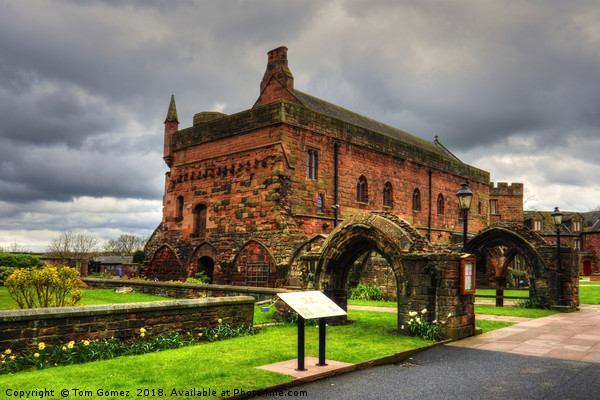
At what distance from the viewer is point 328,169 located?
83.0 ft

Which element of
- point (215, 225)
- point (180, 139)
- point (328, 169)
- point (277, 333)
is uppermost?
point (180, 139)

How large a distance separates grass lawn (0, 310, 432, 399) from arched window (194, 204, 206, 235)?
16649 millimetres

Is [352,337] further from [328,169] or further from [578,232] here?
[578,232]

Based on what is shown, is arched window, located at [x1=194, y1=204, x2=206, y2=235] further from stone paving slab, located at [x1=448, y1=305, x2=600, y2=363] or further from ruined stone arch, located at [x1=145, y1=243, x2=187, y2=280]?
stone paving slab, located at [x1=448, y1=305, x2=600, y2=363]

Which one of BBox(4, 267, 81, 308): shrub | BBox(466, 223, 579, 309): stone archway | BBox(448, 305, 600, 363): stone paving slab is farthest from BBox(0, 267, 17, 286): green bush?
BBox(466, 223, 579, 309): stone archway

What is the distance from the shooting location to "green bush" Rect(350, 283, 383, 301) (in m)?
20.7

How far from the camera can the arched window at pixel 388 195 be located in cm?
2941

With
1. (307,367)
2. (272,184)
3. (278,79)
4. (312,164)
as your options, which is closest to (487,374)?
(307,367)

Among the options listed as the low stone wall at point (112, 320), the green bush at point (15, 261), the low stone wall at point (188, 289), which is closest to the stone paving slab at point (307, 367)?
the low stone wall at point (112, 320)

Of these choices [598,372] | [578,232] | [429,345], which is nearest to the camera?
[598,372]

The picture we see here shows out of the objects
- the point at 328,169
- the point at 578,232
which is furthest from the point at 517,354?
the point at 578,232

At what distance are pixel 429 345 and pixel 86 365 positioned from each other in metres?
6.58

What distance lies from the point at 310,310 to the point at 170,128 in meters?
24.1

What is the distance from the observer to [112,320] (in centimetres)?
912
